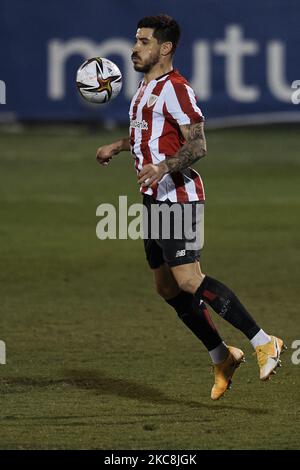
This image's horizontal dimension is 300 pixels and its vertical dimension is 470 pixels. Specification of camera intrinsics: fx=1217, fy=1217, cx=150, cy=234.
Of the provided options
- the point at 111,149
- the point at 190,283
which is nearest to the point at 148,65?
the point at 111,149

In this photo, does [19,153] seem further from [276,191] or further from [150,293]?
[150,293]

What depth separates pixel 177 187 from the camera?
7.64 m

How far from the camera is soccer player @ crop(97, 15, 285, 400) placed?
7.45 m

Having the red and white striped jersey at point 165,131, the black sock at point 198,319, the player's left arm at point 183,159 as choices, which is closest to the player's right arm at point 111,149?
the red and white striped jersey at point 165,131

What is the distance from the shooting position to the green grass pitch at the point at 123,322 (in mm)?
6852

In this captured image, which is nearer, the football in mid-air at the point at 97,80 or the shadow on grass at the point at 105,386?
the shadow on grass at the point at 105,386

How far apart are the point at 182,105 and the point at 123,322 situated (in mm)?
3200

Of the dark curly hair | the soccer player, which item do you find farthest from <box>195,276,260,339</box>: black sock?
the dark curly hair

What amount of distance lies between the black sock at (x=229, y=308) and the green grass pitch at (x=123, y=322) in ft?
1.53

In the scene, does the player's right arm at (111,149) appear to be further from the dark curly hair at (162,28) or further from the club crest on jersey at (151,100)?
the dark curly hair at (162,28)

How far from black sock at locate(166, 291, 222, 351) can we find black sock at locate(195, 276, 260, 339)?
23cm

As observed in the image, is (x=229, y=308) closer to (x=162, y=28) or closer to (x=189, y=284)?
(x=189, y=284)

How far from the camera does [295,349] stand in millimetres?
9133

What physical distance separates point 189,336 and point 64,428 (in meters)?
3.15
